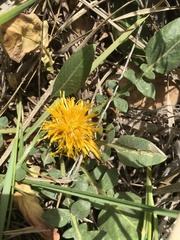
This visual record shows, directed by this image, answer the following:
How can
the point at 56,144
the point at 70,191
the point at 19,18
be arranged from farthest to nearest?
1. the point at 56,144
2. the point at 19,18
3. the point at 70,191

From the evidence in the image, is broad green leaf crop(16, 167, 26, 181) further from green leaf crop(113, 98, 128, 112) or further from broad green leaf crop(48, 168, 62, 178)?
green leaf crop(113, 98, 128, 112)

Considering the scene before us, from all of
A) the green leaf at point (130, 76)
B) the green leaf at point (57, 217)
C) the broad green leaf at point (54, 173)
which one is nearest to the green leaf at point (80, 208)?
the green leaf at point (57, 217)

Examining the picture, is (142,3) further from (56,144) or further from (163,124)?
(56,144)

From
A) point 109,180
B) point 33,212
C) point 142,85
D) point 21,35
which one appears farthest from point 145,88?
point 33,212

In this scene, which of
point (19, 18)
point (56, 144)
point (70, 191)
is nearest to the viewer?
point (70, 191)

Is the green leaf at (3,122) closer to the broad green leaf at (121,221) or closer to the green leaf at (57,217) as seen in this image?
the green leaf at (57,217)

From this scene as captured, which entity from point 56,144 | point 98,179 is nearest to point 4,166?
point 56,144

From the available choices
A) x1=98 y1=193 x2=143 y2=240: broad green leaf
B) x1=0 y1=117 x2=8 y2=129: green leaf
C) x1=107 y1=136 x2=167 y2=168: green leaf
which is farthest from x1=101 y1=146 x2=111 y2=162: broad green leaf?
x1=0 y1=117 x2=8 y2=129: green leaf
